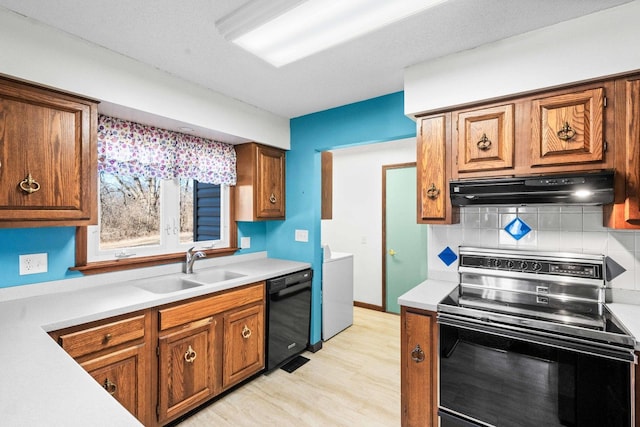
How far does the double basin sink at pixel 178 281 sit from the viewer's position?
2.31m

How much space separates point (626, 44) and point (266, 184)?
2.59 meters

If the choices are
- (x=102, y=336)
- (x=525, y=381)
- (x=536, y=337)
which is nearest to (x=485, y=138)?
(x=536, y=337)

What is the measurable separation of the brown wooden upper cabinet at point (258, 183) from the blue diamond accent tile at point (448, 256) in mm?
1609

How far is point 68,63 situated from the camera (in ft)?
5.53

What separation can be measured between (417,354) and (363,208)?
2.72 meters

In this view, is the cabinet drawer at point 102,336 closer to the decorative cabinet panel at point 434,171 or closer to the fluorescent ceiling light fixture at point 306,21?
the fluorescent ceiling light fixture at point 306,21

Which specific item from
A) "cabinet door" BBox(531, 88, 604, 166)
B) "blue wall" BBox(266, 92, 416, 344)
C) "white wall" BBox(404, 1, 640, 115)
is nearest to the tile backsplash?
"cabinet door" BBox(531, 88, 604, 166)

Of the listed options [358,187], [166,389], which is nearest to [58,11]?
[166,389]

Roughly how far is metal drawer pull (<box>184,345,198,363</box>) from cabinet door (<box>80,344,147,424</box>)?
0.26 m

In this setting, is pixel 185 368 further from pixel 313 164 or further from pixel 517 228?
pixel 517 228

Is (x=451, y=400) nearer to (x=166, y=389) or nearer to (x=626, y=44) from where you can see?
(x=166, y=389)

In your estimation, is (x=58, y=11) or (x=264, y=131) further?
(x=264, y=131)

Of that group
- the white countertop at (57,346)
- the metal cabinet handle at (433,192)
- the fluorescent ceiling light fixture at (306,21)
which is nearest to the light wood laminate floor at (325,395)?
the white countertop at (57,346)

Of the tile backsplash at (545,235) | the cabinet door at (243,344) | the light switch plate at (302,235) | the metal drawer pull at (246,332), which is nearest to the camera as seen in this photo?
the tile backsplash at (545,235)
